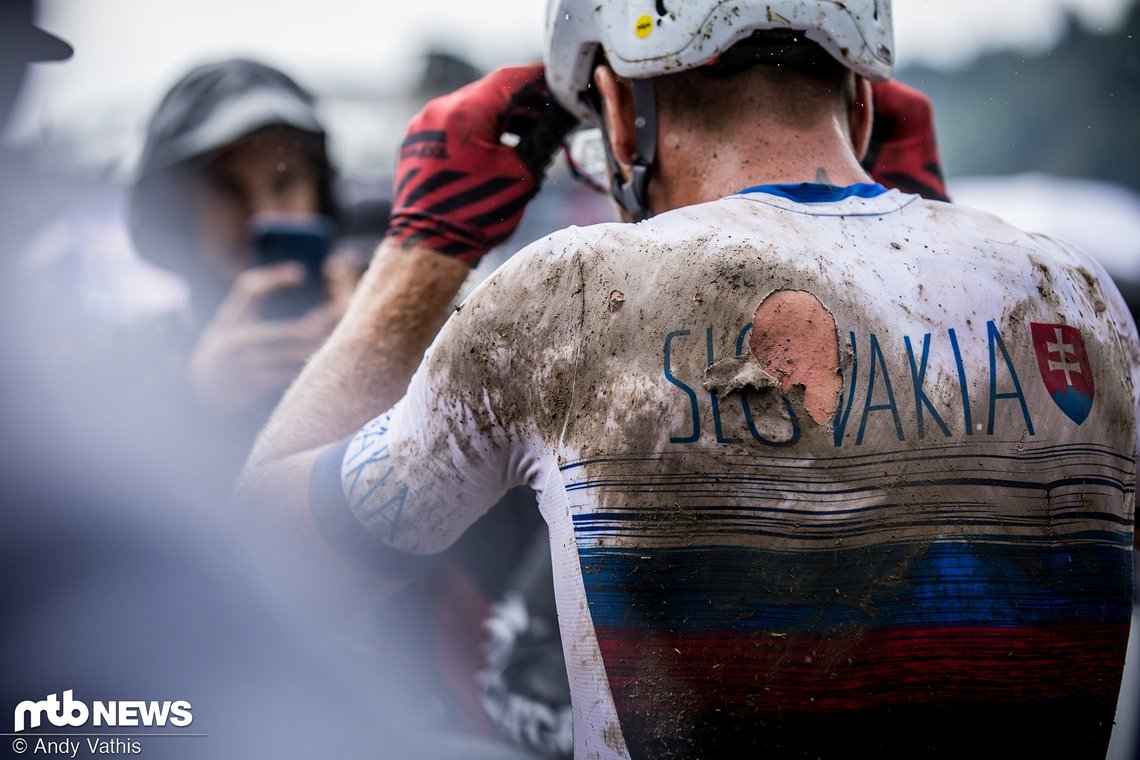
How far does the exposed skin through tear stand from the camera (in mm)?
1423

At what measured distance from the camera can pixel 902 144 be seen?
2588 mm

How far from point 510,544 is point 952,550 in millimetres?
2663

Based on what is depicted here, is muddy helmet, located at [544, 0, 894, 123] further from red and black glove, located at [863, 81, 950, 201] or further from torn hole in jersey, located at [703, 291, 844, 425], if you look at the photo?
red and black glove, located at [863, 81, 950, 201]

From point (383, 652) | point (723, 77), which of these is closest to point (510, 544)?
point (383, 652)

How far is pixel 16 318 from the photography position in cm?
325

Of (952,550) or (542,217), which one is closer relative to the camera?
(952,550)

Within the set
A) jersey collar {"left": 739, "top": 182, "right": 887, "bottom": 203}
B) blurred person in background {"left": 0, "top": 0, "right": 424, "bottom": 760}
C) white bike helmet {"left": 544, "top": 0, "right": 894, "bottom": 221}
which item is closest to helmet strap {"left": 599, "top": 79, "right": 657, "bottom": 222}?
white bike helmet {"left": 544, "top": 0, "right": 894, "bottom": 221}

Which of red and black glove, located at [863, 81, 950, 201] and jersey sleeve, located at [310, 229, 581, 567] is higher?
red and black glove, located at [863, 81, 950, 201]

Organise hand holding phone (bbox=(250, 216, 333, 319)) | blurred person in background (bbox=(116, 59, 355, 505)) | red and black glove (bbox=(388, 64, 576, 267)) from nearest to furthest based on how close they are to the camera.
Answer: red and black glove (bbox=(388, 64, 576, 267)) < hand holding phone (bbox=(250, 216, 333, 319)) < blurred person in background (bbox=(116, 59, 355, 505))

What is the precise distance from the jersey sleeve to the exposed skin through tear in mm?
283

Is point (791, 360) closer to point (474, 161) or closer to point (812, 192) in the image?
point (812, 192)

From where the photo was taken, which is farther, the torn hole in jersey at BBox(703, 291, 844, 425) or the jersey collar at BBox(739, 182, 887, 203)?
the jersey collar at BBox(739, 182, 887, 203)

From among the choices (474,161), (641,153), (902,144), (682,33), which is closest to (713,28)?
(682,33)

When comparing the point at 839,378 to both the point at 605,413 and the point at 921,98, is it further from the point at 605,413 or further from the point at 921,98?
the point at 921,98
